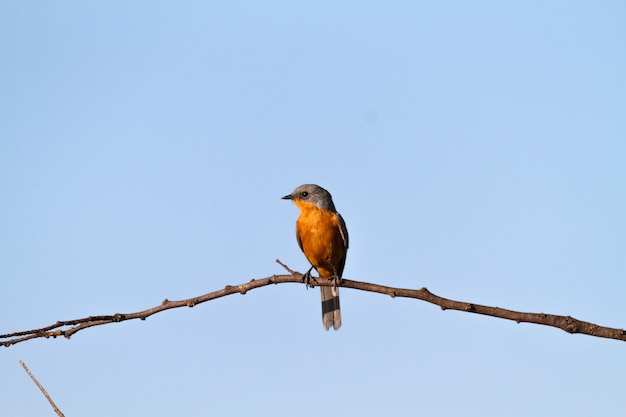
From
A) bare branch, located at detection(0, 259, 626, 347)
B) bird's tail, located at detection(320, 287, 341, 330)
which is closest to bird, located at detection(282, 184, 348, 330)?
bird's tail, located at detection(320, 287, 341, 330)

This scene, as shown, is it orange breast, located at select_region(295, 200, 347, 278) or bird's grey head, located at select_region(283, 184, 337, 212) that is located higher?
bird's grey head, located at select_region(283, 184, 337, 212)

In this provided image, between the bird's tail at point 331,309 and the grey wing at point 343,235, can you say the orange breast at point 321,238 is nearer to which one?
the grey wing at point 343,235

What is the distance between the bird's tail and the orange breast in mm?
315

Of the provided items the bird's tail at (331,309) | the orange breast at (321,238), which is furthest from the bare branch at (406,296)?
the bird's tail at (331,309)

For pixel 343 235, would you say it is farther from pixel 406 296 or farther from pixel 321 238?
pixel 406 296

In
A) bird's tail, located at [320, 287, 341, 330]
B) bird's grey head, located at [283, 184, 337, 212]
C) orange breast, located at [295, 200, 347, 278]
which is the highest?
bird's grey head, located at [283, 184, 337, 212]

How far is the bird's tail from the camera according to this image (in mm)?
10828

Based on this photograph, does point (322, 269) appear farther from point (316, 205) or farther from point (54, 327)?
point (54, 327)

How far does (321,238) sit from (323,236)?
0.04 metres

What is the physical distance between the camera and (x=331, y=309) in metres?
10.9

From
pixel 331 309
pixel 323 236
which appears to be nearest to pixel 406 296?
pixel 323 236

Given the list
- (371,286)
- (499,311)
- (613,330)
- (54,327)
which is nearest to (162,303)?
(54,327)

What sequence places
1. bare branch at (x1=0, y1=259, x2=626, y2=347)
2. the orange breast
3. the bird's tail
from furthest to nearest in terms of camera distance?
1. the bird's tail
2. the orange breast
3. bare branch at (x1=0, y1=259, x2=626, y2=347)

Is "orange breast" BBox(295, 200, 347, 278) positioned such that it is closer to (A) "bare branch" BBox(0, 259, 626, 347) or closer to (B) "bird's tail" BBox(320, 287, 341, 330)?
(B) "bird's tail" BBox(320, 287, 341, 330)
